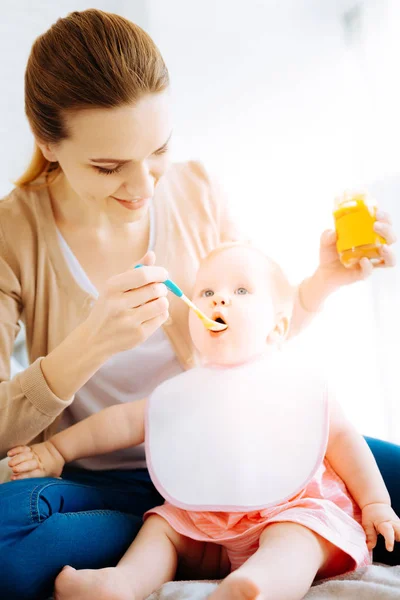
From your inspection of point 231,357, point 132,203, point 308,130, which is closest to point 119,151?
point 132,203

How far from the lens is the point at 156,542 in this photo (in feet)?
3.75

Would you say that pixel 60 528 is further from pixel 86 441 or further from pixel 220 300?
pixel 220 300

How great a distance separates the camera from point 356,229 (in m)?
1.27

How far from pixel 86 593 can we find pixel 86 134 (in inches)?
32.3

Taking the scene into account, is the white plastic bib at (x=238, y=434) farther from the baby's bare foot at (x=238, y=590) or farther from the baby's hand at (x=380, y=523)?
the baby's bare foot at (x=238, y=590)

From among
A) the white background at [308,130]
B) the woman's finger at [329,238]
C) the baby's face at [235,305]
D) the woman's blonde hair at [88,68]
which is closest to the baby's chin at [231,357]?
the baby's face at [235,305]

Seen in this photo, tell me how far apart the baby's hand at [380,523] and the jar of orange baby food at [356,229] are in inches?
19.8

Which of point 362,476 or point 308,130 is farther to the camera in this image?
point 308,130

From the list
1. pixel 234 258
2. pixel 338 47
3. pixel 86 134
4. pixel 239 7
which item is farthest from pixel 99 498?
pixel 239 7

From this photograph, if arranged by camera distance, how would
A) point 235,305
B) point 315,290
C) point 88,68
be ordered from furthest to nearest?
point 315,290
point 235,305
point 88,68

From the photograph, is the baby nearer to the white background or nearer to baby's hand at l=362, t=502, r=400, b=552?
baby's hand at l=362, t=502, r=400, b=552

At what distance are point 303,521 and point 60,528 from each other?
43cm

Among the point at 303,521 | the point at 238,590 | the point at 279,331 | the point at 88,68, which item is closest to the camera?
the point at 238,590

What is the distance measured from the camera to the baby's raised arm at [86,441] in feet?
4.17
